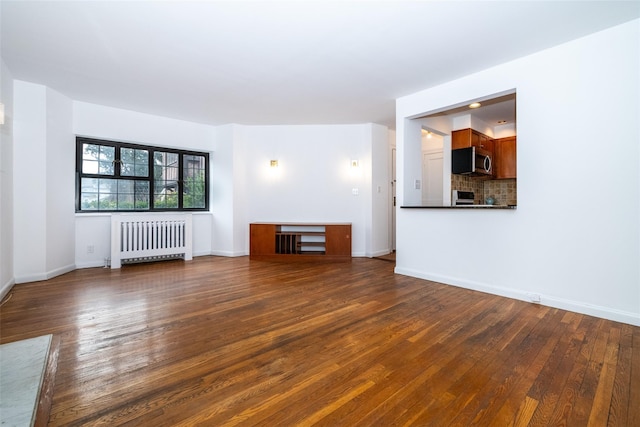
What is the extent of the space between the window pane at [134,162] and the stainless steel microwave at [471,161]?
212 inches

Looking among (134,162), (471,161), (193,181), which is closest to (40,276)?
(134,162)

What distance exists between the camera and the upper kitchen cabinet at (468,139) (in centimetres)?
506

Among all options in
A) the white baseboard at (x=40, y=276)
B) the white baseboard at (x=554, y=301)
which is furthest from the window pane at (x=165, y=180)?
the white baseboard at (x=554, y=301)

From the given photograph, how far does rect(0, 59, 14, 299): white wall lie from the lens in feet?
10.5

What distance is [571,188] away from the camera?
2746 millimetres

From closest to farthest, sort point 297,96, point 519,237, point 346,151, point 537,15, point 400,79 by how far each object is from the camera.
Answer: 1. point 537,15
2. point 519,237
3. point 400,79
4. point 297,96
5. point 346,151

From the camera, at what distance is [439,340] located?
2.11 metres

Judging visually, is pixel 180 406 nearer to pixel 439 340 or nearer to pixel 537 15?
pixel 439 340

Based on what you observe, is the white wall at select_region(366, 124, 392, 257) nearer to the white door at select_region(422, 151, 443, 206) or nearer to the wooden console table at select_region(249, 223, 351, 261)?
the wooden console table at select_region(249, 223, 351, 261)

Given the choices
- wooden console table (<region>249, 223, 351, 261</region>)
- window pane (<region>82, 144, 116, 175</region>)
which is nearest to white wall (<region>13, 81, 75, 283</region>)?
window pane (<region>82, 144, 116, 175</region>)

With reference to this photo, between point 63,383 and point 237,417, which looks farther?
point 63,383

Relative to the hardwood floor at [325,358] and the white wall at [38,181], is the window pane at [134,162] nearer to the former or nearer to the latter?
the white wall at [38,181]

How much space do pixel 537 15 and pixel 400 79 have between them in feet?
4.67

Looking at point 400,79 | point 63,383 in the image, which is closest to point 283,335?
point 63,383
